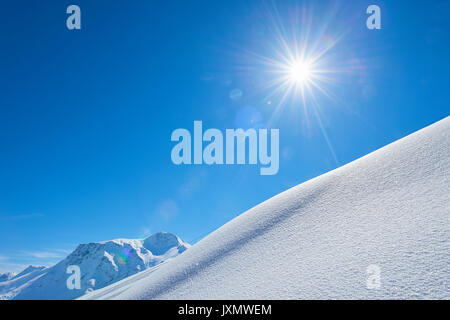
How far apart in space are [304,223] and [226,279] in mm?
2402

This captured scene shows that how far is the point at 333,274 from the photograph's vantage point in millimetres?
3949

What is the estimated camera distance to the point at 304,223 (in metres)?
6.29

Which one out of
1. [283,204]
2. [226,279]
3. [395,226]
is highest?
[283,204]

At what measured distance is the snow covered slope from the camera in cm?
358

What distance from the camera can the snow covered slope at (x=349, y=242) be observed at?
3.58m

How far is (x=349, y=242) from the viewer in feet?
15.6
